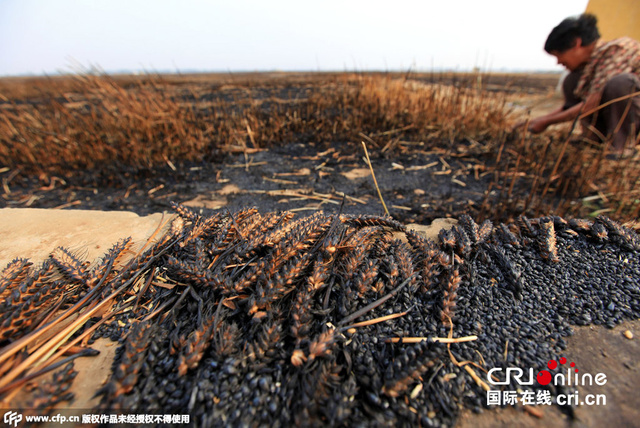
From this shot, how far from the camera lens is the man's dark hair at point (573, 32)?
3.81 metres

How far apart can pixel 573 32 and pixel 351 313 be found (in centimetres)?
528

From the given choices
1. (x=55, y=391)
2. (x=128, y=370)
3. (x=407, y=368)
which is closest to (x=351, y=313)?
(x=407, y=368)

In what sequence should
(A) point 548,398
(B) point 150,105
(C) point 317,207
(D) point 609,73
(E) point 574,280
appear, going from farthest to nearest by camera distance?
(B) point 150,105 < (D) point 609,73 < (C) point 317,207 < (E) point 574,280 < (A) point 548,398

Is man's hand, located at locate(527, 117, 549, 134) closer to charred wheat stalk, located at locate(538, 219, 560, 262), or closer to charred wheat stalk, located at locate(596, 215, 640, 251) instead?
charred wheat stalk, located at locate(596, 215, 640, 251)

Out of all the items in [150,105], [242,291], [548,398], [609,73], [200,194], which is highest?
[609,73]

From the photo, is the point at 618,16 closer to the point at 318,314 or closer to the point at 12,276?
the point at 318,314

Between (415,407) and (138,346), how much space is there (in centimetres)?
105

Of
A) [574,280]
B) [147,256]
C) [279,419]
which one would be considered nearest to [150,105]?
[147,256]

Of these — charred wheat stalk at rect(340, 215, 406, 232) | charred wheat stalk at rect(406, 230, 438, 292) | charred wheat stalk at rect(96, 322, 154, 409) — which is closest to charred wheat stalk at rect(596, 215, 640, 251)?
charred wheat stalk at rect(406, 230, 438, 292)

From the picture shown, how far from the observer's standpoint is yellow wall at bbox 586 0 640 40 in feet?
23.0

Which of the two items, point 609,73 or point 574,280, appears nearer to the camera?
point 574,280

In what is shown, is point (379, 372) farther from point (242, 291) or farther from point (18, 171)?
point (18, 171)

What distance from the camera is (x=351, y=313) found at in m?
1.28

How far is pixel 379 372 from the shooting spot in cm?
107
